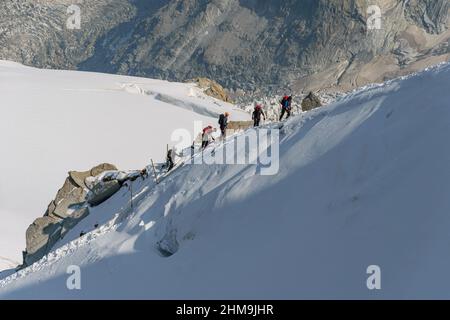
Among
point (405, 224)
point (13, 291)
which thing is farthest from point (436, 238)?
point (13, 291)

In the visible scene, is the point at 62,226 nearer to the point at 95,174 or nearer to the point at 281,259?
the point at 95,174

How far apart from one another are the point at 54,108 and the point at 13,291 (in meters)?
42.2

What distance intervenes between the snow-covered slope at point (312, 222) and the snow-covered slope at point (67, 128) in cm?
1709

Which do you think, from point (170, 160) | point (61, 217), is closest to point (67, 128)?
point (61, 217)

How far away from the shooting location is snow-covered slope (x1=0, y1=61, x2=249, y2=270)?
44.5 meters

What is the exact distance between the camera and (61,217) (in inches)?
1156

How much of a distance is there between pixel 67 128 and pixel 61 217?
28189mm

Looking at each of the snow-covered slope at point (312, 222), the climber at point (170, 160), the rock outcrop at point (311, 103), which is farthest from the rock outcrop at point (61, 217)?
the rock outcrop at point (311, 103)

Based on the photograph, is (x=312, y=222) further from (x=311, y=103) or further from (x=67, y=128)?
(x=67, y=128)

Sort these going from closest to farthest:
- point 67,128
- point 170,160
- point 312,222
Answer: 1. point 312,222
2. point 170,160
3. point 67,128

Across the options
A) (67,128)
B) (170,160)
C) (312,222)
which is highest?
(67,128)

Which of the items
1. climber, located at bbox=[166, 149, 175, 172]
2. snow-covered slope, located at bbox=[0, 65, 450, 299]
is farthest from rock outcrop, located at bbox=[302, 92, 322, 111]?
snow-covered slope, located at bbox=[0, 65, 450, 299]

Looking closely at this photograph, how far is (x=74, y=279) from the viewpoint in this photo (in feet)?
60.2

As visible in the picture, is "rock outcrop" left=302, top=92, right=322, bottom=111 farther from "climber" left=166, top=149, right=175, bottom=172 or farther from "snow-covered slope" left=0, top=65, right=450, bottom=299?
"snow-covered slope" left=0, top=65, right=450, bottom=299
